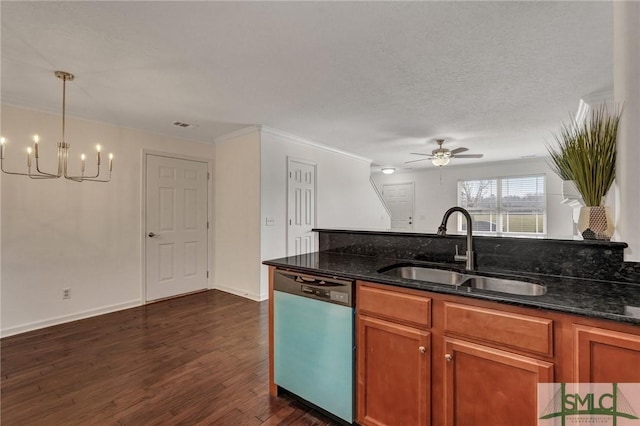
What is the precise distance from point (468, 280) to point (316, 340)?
3.17ft

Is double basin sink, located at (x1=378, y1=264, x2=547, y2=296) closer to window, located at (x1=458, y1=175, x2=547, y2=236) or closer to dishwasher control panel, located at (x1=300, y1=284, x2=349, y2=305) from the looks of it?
dishwasher control panel, located at (x1=300, y1=284, x2=349, y2=305)

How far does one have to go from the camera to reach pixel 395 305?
1456 mm

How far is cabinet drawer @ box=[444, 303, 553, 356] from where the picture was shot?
3.60 feet

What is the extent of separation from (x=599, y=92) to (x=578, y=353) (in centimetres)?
316

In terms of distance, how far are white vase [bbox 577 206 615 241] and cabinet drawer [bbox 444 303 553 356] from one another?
0.85 meters

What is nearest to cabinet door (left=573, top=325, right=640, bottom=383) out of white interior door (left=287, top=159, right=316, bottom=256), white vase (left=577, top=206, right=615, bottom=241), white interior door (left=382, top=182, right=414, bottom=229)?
white vase (left=577, top=206, right=615, bottom=241)

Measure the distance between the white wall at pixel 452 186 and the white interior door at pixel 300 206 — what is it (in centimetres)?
414

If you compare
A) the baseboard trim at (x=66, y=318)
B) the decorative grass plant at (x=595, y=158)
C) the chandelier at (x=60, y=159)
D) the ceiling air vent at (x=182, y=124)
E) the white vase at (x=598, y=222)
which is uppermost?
the ceiling air vent at (x=182, y=124)

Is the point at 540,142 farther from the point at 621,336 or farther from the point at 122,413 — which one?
the point at 122,413

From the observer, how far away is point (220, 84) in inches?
107

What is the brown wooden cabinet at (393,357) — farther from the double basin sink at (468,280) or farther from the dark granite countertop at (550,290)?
the double basin sink at (468,280)

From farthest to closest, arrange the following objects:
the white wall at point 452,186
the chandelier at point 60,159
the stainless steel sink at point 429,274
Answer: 1. the white wall at point 452,186
2. the chandelier at point 60,159
3. the stainless steel sink at point 429,274

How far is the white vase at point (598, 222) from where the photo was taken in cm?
154

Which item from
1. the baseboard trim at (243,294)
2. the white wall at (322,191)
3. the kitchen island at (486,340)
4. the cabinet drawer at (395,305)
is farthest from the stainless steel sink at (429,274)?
the baseboard trim at (243,294)
